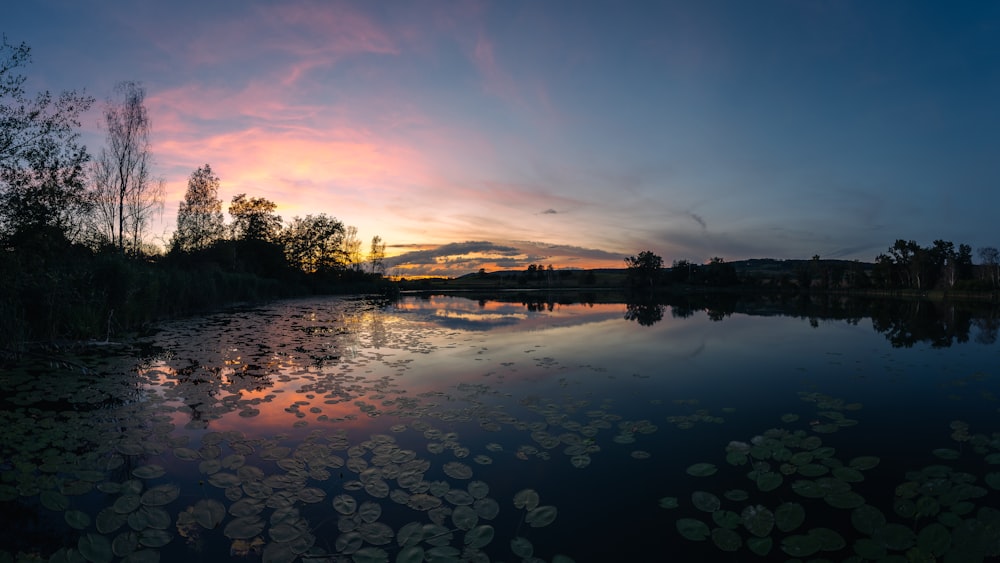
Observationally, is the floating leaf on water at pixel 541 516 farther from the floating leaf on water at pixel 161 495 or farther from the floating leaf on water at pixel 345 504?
the floating leaf on water at pixel 161 495

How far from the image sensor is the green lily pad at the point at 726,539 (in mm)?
3652

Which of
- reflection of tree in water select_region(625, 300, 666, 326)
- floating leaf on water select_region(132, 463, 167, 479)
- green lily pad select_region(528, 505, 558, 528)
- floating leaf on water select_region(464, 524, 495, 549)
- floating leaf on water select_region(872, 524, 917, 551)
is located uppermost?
reflection of tree in water select_region(625, 300, 666, 326)

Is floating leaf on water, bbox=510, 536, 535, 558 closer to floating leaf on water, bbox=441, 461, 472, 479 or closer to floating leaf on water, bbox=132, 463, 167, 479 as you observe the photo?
floating leaf on water, bbox=441, 461, 472, 479

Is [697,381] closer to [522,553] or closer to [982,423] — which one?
[982,423]

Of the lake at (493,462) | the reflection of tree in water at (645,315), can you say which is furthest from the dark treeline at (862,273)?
the lake at (493,462)

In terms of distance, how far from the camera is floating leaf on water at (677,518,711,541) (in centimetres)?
379

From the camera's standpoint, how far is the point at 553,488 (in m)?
4.79

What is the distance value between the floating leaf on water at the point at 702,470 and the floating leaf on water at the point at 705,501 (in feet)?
1.71

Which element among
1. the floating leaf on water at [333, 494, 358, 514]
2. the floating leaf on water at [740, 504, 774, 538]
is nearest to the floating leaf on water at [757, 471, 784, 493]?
the floating leaf on water at [740, 504, 774, 538]

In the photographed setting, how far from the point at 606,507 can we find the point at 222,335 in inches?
660

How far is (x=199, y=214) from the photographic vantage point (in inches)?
1841

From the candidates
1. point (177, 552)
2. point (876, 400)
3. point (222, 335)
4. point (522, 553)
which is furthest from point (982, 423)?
point (222, 335)

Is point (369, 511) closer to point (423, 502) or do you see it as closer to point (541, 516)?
point (423, 502)

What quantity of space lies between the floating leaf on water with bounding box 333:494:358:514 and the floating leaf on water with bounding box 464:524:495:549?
118cm
